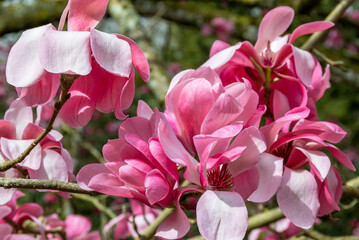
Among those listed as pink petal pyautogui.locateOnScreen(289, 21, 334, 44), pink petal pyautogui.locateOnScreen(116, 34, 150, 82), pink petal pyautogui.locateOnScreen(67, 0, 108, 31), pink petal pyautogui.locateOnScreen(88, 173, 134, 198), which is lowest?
pink petal pyautogui.locateOnScreen(88, 173, 134, 198)

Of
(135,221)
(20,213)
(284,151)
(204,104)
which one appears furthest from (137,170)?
(135,221)

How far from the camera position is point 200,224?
0.46 meters

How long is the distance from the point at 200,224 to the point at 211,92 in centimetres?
16

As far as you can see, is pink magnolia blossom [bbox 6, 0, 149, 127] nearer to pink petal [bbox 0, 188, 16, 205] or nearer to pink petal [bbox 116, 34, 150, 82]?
pink petal [bbox 116, 34, 150, 82]

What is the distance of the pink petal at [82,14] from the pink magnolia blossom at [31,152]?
15 cm

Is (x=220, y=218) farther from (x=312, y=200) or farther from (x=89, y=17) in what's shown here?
(x=89, y=17)

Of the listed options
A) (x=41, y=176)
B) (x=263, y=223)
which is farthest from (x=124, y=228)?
(x=41, y=176)

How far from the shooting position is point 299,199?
0.55 meters

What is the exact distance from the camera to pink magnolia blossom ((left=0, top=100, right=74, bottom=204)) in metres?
0.61

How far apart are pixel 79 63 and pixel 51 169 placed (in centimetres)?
20

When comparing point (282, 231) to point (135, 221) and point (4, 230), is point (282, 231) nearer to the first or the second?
point (135, 221)

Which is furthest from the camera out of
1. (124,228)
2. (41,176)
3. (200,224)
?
(124,228)

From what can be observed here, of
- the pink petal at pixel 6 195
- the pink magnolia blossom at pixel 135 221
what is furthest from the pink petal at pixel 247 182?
the pink magnolia blossom at pixel 135 221

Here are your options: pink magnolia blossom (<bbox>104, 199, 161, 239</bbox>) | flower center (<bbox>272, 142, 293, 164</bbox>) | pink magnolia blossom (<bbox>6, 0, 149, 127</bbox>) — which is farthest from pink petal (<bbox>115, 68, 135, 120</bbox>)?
pink magnolia blossom (<bbox>104, 199, 161, 239</bbox>)
